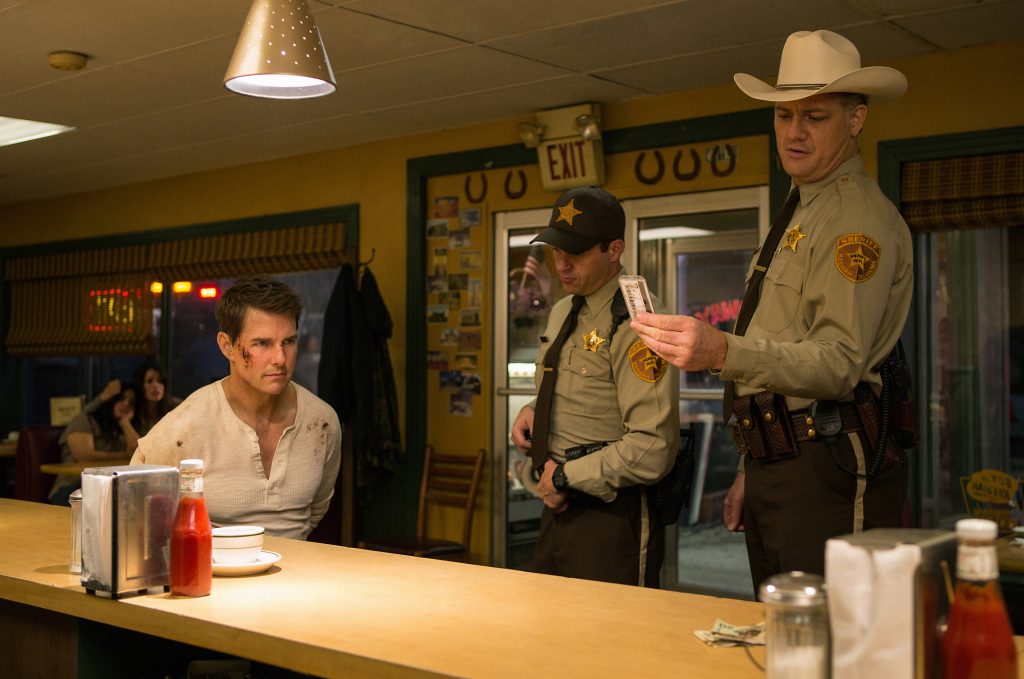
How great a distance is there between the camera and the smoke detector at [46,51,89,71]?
446 cm

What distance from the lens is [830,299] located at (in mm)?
2223

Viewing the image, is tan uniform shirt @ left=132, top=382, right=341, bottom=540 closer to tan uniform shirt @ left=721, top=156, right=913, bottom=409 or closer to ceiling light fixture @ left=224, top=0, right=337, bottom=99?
ceiling light fixture @ left=224, top=0, right=337, bottom=99

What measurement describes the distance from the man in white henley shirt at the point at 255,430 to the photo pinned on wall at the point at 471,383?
2976 millimetres

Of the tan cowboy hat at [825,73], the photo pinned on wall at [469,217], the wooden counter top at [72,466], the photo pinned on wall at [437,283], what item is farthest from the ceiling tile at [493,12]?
the wooden counter top at [72,466]

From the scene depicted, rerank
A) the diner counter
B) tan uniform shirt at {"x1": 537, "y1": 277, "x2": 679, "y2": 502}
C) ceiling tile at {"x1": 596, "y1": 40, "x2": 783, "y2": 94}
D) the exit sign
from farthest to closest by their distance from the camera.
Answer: the exit sign < ceiling tile at {"x1": 596, "y1": 40, "x2": 783, "y2": 94} < tan uniform shirt at {"x1": 537, "y1": 277, "x2": 679, "y2": 502} < the diner counter

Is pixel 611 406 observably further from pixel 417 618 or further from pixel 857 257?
pixel 417 618

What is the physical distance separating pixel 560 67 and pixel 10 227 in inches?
241

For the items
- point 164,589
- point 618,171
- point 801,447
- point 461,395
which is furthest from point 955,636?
point 461,395

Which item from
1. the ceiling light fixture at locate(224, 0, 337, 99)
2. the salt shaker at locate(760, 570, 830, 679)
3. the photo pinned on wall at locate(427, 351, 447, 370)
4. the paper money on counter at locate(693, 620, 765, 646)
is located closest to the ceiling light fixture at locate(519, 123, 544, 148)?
the photo pinned on wall at locate(427, 351, 447, 370)

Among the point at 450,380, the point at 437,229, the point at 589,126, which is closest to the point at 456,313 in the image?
the point at 450,380

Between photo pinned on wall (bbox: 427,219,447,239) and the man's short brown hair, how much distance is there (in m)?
3.24

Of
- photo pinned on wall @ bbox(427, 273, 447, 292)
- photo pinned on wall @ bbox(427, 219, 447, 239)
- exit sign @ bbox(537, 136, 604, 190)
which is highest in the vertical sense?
exit sign @ bbox(537, 136, 604, 190)

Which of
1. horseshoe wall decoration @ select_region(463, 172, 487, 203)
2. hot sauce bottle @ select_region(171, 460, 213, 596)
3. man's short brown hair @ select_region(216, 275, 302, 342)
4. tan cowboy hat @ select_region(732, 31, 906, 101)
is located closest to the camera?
hot sauce bottle @ select_region(171, 460, 213, 596)

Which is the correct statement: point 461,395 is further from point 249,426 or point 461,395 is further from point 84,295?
point 84,295
